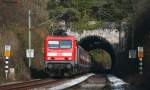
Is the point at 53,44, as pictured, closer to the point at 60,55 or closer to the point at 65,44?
the point at 65,44

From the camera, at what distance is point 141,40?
5603 centimetres

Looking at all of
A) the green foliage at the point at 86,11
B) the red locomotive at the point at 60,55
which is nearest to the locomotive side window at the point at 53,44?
the red locomotive at the point at 60,55

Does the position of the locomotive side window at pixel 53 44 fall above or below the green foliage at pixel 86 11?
below

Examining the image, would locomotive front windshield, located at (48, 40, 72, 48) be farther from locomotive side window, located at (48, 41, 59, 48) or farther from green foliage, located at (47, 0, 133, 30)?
green foliage, located at (47, 0, 133, 30)

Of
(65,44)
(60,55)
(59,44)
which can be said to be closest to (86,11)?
(65,44)

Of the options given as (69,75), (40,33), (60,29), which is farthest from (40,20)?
(69,75)

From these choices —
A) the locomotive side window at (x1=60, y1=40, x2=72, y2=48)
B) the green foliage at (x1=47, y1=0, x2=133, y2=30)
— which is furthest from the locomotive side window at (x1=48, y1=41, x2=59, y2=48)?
the green foliage at (x1=47, y1=0, x2=133, y2=30)

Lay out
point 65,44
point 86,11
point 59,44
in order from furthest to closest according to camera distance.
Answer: point 86,11 < point 65,44 < point 59,44

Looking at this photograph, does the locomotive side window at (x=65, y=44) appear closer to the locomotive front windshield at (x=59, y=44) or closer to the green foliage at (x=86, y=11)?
the locomotive front windshield at (x=59, y=44)

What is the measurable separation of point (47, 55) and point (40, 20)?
80.1ft

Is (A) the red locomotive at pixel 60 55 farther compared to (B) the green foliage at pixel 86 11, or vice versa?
(B) the green foliage at pixel 86 11

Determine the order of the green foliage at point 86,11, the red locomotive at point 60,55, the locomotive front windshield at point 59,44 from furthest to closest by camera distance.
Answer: the green foliage at point 86,11, the locomotive front windshield at point 59,44, the red locomotive at point 60,55

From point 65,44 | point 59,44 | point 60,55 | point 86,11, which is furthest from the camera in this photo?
point 86,11

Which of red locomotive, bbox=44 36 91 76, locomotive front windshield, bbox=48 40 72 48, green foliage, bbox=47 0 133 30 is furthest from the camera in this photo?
green foliage, bbox=47 0 133 30
